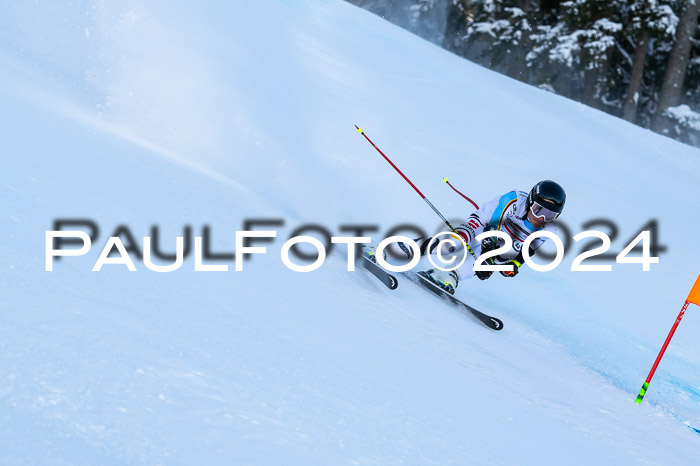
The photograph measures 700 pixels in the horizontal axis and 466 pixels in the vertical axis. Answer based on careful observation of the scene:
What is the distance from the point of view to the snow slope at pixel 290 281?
2012mm

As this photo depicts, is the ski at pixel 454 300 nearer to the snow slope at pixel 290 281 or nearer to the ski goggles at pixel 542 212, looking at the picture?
the snow slope at pixel 290 281

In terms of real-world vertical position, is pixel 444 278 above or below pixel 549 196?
below

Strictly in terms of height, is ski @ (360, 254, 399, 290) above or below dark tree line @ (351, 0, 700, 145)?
below

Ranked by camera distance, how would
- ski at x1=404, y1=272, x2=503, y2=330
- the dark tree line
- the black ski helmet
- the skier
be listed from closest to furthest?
1. ski at x1=404, y1=272, x2=503, y2=330
2. the black ski helmet
3. the skier
4. the dark tree line

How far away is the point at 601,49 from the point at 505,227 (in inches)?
692

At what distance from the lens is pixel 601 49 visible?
2116cm

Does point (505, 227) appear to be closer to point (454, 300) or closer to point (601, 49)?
point (454, 300)

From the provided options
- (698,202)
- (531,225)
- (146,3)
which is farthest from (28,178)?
(698,202)

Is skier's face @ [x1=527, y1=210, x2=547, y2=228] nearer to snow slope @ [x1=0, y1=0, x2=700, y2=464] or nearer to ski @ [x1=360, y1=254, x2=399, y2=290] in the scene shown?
snow slope @ [x1=0, y1=0, x2=700, y2=464]

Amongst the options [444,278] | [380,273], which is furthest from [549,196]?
[380,273]

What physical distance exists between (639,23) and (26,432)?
22.4 meters

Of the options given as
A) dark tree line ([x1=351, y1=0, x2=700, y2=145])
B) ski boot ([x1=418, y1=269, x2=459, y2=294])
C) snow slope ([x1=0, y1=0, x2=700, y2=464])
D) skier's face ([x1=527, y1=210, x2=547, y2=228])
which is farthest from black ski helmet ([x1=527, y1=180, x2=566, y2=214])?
dark tree line ([x1=351, y1=0, x2=700, y2=145])

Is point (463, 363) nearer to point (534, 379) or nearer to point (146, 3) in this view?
point (534, 379)

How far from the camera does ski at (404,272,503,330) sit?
514 cm
